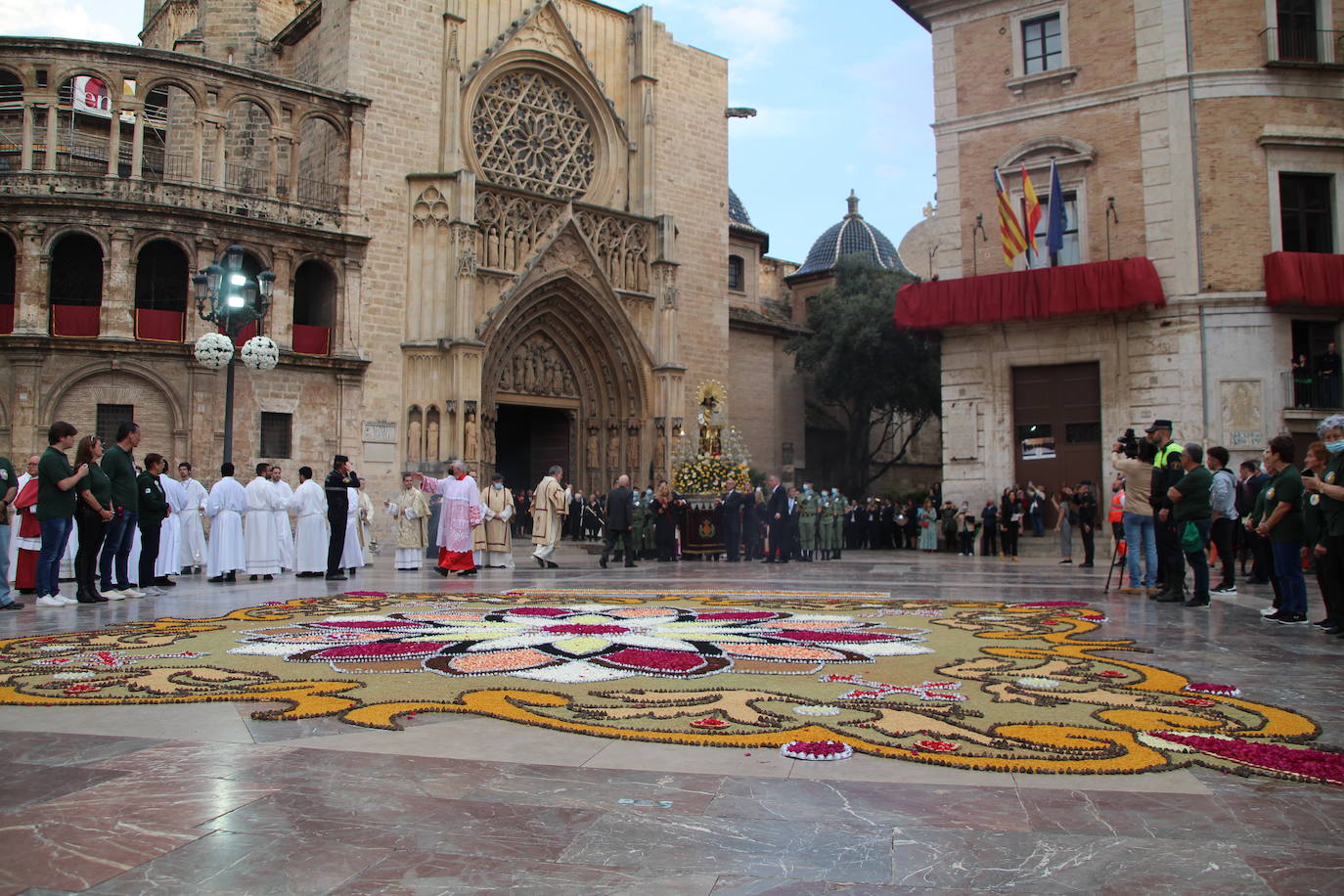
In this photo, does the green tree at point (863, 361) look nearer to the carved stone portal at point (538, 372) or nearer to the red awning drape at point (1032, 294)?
the red awning drape at point (1032, 294)

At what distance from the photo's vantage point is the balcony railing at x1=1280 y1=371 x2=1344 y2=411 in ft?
72.0

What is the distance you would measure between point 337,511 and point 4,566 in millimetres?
4565

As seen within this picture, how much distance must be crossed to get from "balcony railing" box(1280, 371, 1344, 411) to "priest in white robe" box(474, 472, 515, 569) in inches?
639

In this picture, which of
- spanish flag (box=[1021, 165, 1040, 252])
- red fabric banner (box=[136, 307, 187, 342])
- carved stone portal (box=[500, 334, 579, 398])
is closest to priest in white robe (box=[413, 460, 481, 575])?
red fabric banner (box=[136, 307, 187, 342])

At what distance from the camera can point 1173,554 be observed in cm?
1110

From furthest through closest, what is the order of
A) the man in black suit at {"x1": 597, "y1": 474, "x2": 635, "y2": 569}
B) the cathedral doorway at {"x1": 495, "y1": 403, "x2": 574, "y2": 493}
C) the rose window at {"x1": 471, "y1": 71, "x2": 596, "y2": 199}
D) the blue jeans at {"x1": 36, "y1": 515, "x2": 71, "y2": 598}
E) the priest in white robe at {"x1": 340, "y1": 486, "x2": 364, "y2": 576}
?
1. the cathedral doorway at {"x1": 495, "y1": 403, "x2": 574, "y2": 493}
2. the rose window at {"x1": 471, "y1": 71, "x2": 596, "y2": 199}
3. the man in black suit at {"x1": 597, "y1": 474, "x2": 635, "y2": 569}
4. the priest in white robe at {"x1": 340, "y1": 486, "x2": 364, "y2": 576}
5. the blue jeans at {"x1": 36, "y1": 515, "x2": 71, "y2": 598}

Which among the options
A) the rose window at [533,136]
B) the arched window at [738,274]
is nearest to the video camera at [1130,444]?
the rose window at [533,136]

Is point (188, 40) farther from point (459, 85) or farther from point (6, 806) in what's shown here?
point (6, 806)

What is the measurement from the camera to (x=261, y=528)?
14.8 m

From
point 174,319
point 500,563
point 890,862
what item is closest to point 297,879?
point 890,862

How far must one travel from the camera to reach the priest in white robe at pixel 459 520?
15.3m

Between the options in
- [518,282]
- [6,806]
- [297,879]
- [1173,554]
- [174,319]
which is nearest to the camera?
[297,879]

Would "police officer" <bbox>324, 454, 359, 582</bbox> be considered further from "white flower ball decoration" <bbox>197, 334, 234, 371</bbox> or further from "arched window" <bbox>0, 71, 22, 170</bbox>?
"arched window" <bbox>0, 71, 22, 170</bbox>

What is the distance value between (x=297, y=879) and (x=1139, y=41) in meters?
25.2
